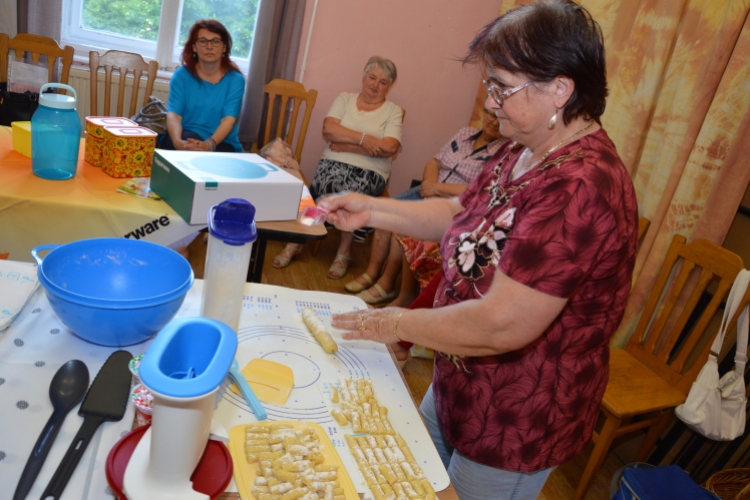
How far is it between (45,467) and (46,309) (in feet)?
1.28

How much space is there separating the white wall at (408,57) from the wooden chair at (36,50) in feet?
4.58

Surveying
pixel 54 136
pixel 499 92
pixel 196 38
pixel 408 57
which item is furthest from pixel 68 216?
pixel 408 57

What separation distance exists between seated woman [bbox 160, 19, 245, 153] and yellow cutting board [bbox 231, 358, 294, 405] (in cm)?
218

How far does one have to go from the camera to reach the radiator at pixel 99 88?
3.26 metres

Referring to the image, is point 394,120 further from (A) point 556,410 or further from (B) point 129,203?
(A) point 556,410

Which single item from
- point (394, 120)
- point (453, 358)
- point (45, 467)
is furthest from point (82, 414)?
point (394, 120)

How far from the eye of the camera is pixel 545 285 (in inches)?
31.0

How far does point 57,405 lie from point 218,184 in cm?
78

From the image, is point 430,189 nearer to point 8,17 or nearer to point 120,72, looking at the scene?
point 120,72

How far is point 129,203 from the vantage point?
1.51 metres

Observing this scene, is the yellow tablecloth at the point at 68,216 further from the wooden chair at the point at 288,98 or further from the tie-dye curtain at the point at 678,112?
the wooden chair at the point at 288,98

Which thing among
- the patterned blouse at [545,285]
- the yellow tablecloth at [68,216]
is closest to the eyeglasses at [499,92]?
the patterned blouse at [545,285]

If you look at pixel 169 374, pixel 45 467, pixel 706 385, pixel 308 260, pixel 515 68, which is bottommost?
pixel 308 260

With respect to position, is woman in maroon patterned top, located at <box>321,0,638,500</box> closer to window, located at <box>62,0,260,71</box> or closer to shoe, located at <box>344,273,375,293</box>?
shoe, located at <box>344,273,375,293</box>
